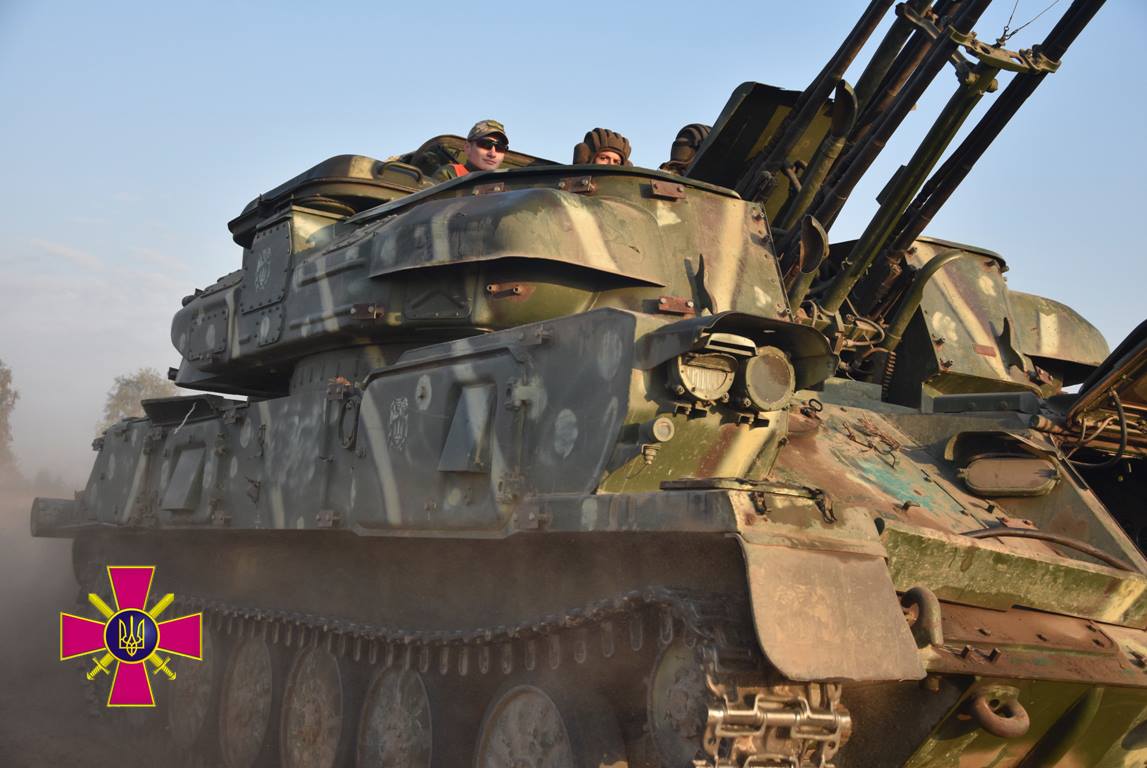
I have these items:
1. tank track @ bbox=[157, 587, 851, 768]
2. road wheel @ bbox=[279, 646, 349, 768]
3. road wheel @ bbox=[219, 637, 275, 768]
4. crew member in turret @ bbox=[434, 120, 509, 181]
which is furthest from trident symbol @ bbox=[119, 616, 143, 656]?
tank track @ bbox=[157, 587, 851, 768]

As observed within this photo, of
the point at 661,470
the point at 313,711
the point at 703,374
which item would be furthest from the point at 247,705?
the point at 703,374

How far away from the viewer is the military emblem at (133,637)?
9.57 m

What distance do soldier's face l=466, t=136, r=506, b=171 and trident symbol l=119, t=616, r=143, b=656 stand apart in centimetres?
519

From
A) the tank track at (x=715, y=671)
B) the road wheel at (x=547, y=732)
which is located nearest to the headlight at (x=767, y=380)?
the tank track at (x=715, y=671)

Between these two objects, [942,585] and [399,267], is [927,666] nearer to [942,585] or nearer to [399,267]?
[942,585]

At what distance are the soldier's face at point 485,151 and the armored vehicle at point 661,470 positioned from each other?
65cm

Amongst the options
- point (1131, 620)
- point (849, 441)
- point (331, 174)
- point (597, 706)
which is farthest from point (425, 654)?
point (331, 174)

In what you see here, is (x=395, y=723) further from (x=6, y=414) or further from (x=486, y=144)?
(x=6, y=414)

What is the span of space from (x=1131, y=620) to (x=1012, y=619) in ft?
2.93

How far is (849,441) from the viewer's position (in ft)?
21.1

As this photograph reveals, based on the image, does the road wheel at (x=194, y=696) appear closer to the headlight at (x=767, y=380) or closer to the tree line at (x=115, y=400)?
the headlight at (x=767, y=380)

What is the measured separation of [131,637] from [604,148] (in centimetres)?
612

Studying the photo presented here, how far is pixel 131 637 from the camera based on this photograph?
10320mm

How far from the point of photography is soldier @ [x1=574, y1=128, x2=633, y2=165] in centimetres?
852
